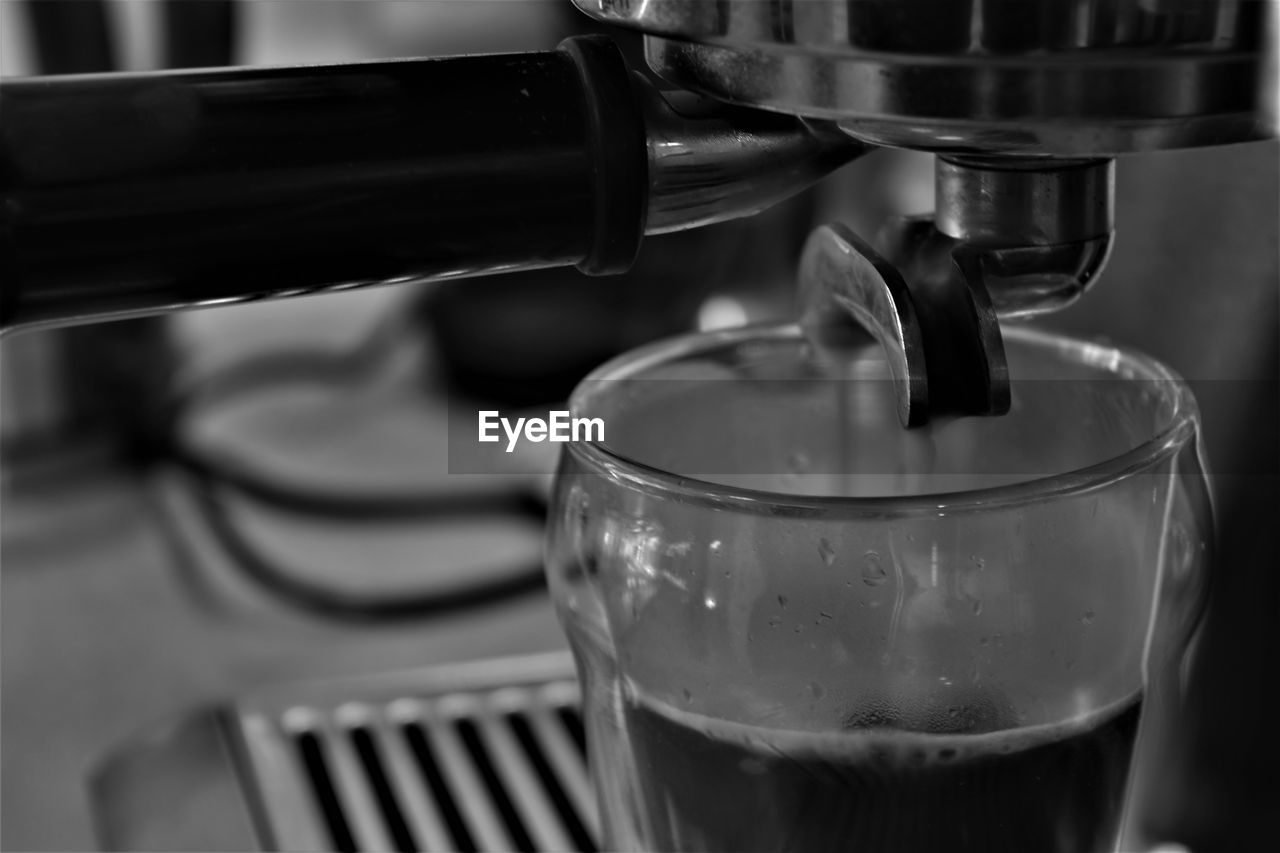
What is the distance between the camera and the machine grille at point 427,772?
369 millimetres

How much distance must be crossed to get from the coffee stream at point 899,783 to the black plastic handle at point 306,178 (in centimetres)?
8

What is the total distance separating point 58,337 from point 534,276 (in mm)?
185

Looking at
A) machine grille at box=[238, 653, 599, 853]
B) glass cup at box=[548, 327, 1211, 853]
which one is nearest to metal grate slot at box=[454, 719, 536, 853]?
machine grille at box=[238, 653, 599, 853]

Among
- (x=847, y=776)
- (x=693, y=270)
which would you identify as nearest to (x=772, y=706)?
(x=847, y=776)

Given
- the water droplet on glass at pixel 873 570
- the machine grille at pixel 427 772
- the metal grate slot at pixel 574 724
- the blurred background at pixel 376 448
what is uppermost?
the water droplet on glass at pixel 873 570

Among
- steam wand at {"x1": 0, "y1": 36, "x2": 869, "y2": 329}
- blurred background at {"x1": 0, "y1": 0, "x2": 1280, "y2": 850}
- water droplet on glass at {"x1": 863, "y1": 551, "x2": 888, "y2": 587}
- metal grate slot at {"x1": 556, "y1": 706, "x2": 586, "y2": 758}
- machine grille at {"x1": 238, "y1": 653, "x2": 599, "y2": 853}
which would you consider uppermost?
steam wand at {"x1": 0, "y1": 36, "x2": 869, "y2": 329}

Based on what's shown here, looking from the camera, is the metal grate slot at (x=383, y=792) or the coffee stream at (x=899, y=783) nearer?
the coffee stream at (x=899, y=783)

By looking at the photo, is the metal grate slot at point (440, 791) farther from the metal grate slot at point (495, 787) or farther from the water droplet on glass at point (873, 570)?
the water droplet on glass at point (873, 570)

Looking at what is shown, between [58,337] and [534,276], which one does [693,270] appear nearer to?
[534,276]

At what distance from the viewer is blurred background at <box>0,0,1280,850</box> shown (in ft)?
1.06

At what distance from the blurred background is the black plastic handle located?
16 centimetres

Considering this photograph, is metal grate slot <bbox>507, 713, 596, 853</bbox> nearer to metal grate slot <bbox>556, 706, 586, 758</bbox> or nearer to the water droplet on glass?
metal grate slot <bbox>556, 706, 586, 758</bbox>

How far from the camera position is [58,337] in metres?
0.59

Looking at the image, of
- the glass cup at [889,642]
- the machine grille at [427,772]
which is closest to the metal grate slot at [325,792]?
the machine grille at [427,772]
